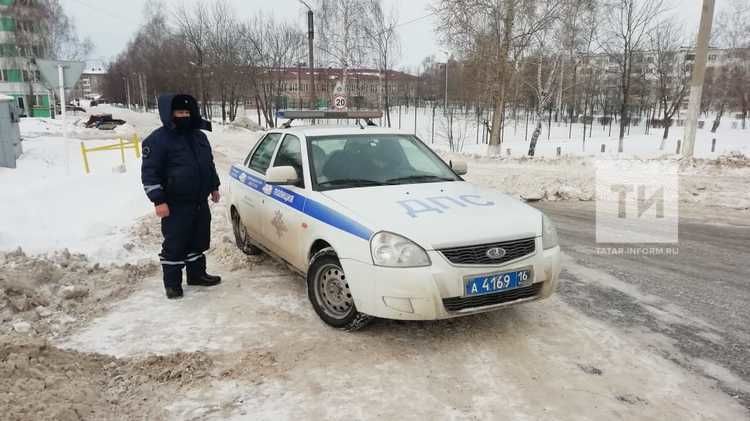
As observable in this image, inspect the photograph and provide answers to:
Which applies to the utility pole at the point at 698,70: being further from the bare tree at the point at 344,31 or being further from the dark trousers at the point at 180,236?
the bare tree at the point at 344,31

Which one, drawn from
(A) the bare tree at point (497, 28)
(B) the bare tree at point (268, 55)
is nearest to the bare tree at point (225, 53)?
(B) the bare tree at point (268, 55)

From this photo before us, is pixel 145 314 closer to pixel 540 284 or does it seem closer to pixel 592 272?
pixel 540 284

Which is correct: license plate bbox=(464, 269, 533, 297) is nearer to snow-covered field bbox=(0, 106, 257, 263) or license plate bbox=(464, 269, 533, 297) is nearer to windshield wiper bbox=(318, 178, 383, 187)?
windshield wiper bbox=(318, 178, 383, 187)

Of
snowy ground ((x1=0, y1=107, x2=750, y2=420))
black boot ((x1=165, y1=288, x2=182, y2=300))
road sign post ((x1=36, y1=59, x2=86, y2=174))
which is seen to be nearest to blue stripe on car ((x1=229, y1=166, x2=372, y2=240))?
snowy ground ((x1=0, y1=107, x2=750, y2=420))

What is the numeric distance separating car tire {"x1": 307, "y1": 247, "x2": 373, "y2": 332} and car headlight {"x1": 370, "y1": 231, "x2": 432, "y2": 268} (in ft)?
1.54

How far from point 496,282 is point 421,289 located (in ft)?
1.92

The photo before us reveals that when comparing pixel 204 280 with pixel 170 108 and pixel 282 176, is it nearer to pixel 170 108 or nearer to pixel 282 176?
pixel 282 176

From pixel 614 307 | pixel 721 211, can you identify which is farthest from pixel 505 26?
pixel 614 307

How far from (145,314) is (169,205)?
1.04 meters

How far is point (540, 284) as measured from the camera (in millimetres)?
4031

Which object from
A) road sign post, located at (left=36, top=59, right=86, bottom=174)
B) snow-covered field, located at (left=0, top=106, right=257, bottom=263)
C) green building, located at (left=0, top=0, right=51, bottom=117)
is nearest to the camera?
snow-covered field, located at (left=0, top=106, right=257, bottom=263)

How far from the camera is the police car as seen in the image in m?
3.65

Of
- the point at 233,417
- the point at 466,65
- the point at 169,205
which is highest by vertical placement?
the point at 466,65

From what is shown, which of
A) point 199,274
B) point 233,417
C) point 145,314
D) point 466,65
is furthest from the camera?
point 466,65
